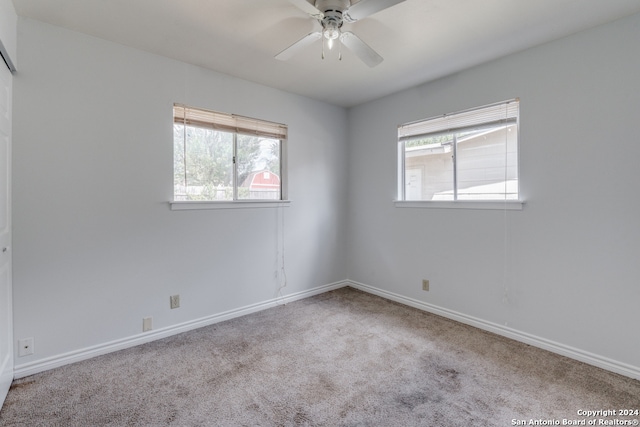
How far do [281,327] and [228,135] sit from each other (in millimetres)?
1977

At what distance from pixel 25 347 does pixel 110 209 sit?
1067mm

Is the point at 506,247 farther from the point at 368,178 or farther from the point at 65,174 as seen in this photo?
the point at 65,174

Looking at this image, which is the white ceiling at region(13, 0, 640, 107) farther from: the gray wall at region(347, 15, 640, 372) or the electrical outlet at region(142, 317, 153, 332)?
the electrical outlet at region(142, 317, 153, 332)

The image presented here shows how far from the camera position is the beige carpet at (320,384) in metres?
1.69

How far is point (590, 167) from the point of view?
2203 mm

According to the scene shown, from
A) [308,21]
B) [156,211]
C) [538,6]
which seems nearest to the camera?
[538,6]

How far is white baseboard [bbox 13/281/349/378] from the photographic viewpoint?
2.10 meters

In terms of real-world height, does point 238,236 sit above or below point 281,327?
above

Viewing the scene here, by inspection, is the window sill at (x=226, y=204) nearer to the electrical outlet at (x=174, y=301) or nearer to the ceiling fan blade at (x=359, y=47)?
the electrical outlet at (x=174, y=301)

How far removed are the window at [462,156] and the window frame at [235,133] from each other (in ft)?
4.48

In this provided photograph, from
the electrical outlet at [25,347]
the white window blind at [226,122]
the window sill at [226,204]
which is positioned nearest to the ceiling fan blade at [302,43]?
the white window blind at [226,122]

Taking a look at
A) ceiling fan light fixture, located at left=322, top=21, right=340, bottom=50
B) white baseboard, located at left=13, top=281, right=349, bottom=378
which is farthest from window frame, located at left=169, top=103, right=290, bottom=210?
ceiling fan light fixture, located at left=322, top=21, right=340, bottom=50

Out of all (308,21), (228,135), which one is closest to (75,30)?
(228,135)

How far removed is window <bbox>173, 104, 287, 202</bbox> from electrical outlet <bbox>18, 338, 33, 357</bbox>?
4.60ft
